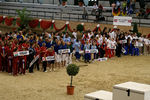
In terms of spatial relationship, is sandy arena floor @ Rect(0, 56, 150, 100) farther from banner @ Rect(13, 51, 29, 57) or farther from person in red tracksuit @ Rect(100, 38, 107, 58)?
banner @ Rect(13, 51, 29, 57)

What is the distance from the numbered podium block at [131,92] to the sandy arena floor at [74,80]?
460cm

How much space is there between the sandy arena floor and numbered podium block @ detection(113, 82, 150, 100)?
15.1ft

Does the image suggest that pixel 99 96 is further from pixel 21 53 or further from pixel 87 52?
pixel 87 52

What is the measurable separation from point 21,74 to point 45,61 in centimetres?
158

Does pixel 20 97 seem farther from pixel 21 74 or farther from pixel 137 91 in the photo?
pixel 137 91

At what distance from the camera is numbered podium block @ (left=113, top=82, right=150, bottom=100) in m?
8.08

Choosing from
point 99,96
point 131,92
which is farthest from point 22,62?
point 131,92

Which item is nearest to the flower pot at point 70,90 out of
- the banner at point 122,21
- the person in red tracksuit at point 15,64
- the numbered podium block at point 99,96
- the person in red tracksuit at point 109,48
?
the person in red tracksuit at point 15,64

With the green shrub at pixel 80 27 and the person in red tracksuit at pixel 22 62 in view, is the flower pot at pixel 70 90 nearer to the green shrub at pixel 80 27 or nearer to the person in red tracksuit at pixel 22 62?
the person in red tracksuit at pixel 22 62

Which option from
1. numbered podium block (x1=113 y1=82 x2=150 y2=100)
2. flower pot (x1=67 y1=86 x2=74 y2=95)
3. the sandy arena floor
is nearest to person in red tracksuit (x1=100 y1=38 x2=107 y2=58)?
the sandy arena floor

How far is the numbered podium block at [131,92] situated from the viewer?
8077 mm

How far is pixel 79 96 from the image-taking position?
13.3 m

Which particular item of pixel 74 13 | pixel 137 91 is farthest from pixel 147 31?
pixel 137 91

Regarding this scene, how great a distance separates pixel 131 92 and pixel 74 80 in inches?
306
